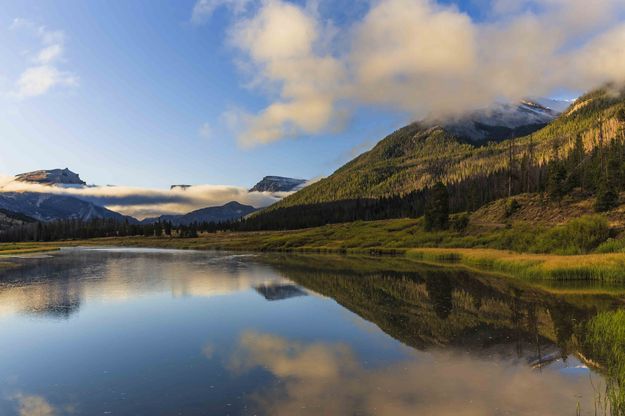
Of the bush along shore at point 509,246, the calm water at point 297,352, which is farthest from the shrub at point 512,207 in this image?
the calm water at point 297,352

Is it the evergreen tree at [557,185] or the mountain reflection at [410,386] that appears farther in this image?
the evergreen tree at [557,185]

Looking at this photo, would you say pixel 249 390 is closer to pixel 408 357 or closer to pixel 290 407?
pixel 290 407

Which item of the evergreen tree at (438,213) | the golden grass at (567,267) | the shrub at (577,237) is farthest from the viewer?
the evergreen tree at (438,213)

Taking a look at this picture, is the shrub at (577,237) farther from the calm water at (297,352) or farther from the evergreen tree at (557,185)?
the evergreen tree at (557,185)

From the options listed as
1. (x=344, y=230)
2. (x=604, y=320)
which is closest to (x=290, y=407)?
(x=604, y=320)

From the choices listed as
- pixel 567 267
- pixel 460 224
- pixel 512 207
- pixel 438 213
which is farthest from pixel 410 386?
pixel 512 207

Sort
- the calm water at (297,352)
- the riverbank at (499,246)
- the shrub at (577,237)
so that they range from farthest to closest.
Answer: the shrub at (577,237) → the riverbank at (499,246) → the calm water at (297,352)

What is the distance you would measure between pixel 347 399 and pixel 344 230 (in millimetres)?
156131

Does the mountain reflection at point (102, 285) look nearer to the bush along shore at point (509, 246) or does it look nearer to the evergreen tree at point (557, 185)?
the bush along shore at point (509, 246)

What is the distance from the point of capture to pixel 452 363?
72.7 feet

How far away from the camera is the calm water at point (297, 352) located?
17.2 metres

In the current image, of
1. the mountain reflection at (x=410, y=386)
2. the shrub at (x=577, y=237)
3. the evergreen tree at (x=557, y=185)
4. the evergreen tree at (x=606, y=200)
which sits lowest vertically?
the mountain reflection at (x=410, y=386)

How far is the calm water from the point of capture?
1716 cm

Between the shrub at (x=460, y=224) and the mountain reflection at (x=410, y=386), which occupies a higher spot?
the shrub at (x=460, y=224)
